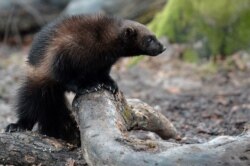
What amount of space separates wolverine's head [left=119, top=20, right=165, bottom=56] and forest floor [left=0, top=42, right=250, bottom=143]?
1.52 metres

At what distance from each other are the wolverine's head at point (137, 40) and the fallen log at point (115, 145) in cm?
68

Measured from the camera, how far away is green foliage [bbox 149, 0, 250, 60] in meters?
11.3

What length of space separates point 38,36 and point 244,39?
22.0 ft

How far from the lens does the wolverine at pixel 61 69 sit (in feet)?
17.8

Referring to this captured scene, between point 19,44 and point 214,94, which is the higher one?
point 19,44

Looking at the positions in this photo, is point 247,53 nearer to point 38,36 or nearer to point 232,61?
point 232,61

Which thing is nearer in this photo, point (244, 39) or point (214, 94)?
point (214, 94)

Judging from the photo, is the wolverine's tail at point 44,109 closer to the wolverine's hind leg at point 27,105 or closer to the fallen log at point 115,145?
the wolverine's hind leg at point 27,105

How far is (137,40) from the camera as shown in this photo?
606cm

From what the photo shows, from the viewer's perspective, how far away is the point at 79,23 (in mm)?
5641

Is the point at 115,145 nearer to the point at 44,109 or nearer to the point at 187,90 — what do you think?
the point at 44,109

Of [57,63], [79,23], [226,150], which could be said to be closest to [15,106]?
[57,63]

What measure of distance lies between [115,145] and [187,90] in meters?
6.51

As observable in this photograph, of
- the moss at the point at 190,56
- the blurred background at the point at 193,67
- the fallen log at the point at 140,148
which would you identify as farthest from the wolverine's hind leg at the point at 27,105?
the moss at the point at 190,56
